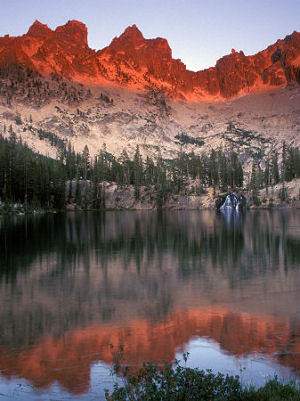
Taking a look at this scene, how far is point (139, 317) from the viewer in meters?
15.6

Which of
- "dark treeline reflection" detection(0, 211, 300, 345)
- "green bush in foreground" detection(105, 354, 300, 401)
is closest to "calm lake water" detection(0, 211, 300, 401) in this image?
"dark treeline reflection" detection(0, 211, 300, 345)

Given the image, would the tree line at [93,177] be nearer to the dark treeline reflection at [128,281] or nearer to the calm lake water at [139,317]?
the dark treeline reflection at [128,281]

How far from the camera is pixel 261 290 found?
20.0 meters

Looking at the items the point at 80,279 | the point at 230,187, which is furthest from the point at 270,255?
the point at 230,187

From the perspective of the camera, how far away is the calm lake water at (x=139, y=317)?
10547 mm

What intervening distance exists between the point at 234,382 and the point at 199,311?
27.0 ft

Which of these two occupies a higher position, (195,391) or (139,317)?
(195,391)

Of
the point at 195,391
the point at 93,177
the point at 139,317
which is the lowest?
the point at 139,317

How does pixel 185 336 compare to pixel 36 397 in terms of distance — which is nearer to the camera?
pixel 36 397

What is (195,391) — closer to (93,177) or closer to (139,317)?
(139,317)

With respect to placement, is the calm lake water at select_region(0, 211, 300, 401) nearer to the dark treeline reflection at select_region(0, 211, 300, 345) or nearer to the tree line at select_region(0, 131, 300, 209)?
the dark treeline reflection at select_region(0, 211, 300, 345)

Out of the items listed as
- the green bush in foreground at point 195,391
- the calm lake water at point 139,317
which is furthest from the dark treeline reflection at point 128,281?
the green bush in foreground at point 195,391

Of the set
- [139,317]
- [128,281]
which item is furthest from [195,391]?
[128,281]

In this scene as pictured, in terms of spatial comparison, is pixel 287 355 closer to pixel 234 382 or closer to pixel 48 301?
pixel 234 382
